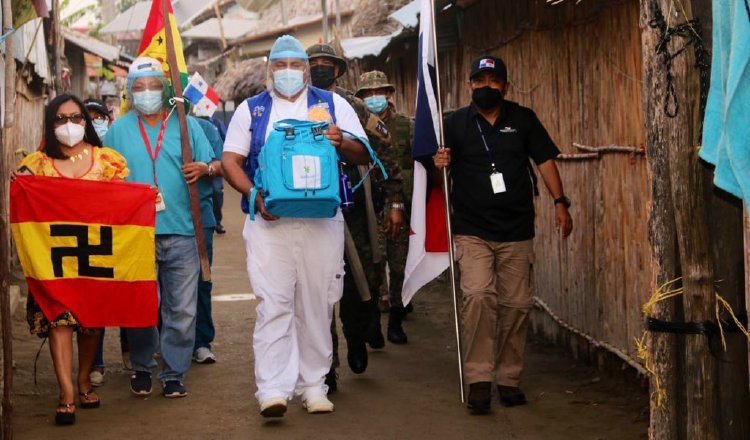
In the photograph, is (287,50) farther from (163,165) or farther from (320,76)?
(163,165)

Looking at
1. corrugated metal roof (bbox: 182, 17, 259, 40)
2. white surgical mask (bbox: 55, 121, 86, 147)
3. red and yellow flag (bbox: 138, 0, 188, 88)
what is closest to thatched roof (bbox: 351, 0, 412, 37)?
red and yellow flag (bbox: 138, 0, 188, 88)

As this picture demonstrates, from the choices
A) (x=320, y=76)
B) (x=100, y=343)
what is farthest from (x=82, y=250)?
(x=320, y=76)

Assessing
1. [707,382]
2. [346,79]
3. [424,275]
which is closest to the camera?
[707,382]

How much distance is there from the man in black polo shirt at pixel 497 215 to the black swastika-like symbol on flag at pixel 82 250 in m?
2.12

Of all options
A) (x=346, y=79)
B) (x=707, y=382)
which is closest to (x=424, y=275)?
(x=707, y=382)

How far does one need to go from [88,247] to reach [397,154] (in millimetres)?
3690

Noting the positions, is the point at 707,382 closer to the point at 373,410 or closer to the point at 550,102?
the point at 373,410

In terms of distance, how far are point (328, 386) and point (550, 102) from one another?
308 centimetres

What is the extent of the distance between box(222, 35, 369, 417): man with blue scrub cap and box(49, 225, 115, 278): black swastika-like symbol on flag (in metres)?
0.88

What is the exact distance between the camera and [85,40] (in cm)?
3206

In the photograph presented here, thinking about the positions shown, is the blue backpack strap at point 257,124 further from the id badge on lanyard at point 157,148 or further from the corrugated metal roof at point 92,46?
the corrugated metal roof at point 92,46

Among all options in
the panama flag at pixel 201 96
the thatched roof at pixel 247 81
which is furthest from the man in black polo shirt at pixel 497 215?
the thatched roof at pixel 247 81

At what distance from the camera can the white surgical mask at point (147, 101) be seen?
809 cm

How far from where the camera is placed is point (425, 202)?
803 centimetres
